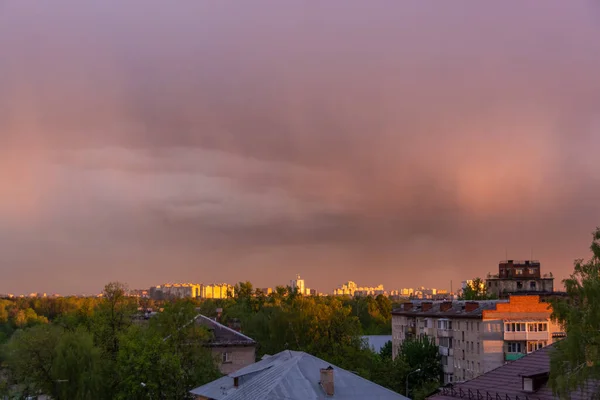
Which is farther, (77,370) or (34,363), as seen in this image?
(34,363)

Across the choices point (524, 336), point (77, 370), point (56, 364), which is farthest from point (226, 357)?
point (524, 336)

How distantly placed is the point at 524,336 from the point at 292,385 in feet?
135

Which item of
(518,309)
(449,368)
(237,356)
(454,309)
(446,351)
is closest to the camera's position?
(237,356)

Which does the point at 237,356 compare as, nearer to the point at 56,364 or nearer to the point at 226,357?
the point at 226,357

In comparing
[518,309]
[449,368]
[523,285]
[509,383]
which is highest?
[523,285]

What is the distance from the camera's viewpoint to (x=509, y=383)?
37.9 meters

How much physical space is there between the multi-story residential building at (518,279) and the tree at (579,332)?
436 feet

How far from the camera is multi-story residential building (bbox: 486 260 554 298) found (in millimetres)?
Answer: 163500

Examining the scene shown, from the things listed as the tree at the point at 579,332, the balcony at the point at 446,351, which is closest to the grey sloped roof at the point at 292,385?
the tree at the point at 579,332

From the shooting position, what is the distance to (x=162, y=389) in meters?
57.8

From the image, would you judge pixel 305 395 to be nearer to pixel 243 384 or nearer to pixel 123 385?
pixel 243 384

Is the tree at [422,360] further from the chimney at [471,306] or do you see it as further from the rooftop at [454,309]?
the chimney at [471,306]

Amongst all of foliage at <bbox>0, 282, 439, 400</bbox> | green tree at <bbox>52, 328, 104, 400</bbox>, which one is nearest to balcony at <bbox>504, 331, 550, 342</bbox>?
foliage at <bbox>0, 282, 439, 400</bbox>

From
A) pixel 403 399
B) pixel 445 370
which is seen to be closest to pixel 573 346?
pixel 403 399
